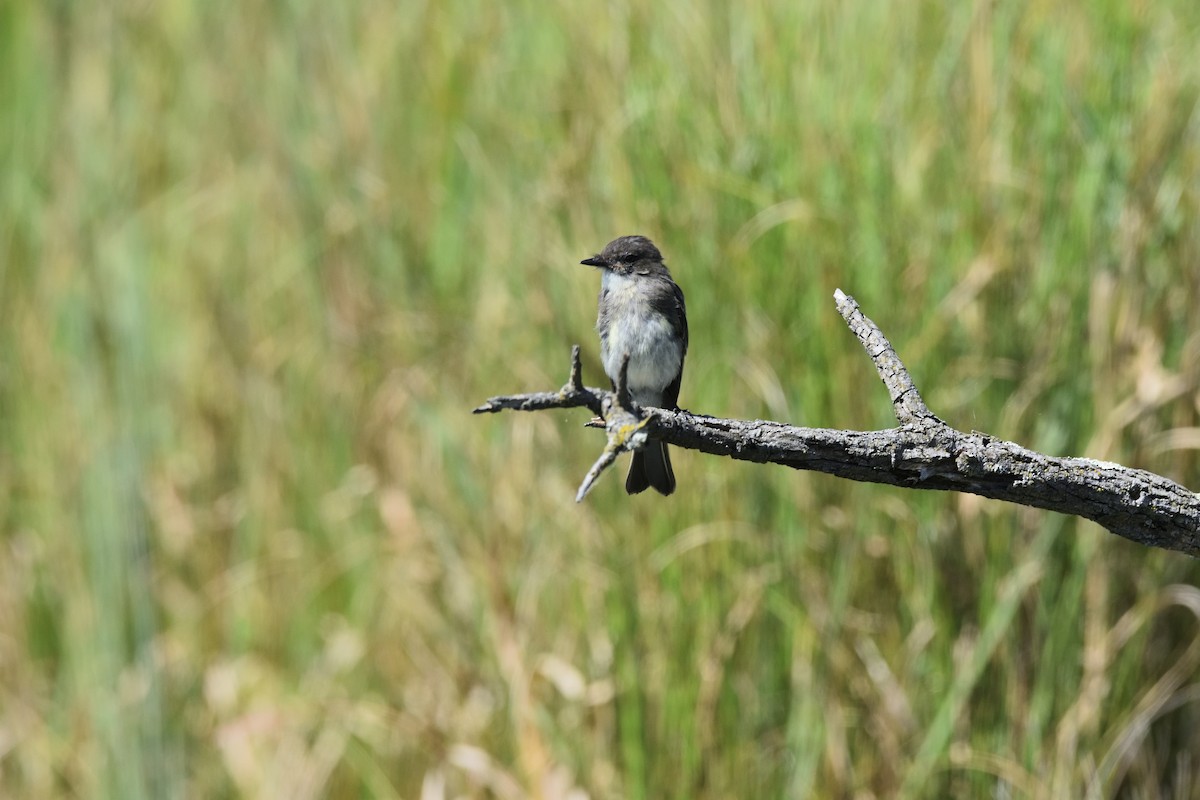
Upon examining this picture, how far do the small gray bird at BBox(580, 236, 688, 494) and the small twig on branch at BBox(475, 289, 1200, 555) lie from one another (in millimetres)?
1243

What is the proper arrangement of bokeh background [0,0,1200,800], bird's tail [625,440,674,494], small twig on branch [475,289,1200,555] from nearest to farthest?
small twig on branch [475,289,1200,555] → bird's tail [625,440,674,494] → bokeh background [0,0,1200,800]

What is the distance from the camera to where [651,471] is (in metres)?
2.61

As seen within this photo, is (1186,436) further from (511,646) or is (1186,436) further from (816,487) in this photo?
(511,646)

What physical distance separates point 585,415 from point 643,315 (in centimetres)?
49

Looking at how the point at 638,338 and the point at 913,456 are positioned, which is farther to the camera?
the point at 638,338

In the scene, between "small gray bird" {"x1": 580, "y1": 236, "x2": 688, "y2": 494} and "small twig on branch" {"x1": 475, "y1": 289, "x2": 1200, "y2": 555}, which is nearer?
"small twig on branch" {"x1": 475, "y1": 289, "x2": 1200, "y2": 555}

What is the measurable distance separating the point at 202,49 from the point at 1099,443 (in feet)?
9.97

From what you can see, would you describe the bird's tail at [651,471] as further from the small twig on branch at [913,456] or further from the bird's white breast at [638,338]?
the small twig on branch at [913,456]

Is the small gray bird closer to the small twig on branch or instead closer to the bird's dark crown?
the bird's dark crown

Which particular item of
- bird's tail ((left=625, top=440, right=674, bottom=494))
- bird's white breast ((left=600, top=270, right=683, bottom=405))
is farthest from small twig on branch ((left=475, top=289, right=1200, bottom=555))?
bird's white breast ((left=600, top=270, right=683, bottom=405))

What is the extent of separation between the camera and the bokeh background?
2676mm

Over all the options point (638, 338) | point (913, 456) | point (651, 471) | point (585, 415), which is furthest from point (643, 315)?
point (913, 456)

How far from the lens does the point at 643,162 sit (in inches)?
115

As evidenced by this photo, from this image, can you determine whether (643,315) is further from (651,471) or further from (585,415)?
(585,415)
